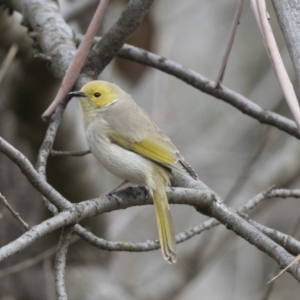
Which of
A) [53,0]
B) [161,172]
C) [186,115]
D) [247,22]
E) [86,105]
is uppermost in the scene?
[247,22]

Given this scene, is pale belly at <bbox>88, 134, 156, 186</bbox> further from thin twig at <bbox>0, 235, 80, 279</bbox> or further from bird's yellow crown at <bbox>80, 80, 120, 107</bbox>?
thin twig at <bbox>0, 235, 80, 279</bbox>

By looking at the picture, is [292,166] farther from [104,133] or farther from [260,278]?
[260,278]

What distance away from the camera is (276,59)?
4.66 feet

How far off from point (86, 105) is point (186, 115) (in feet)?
18.7

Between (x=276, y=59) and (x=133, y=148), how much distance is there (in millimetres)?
1294

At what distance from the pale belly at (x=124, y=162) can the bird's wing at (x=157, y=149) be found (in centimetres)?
3

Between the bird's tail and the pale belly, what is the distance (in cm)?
10

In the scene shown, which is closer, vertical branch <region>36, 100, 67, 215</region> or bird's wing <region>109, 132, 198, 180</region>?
vertical branch <region>36, 100, 67, 215</region>

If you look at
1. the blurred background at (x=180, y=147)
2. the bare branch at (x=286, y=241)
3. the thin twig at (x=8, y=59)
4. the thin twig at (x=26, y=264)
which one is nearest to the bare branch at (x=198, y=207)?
the bare branch at (x=286, y=241)

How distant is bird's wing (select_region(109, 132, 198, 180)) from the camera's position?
8.32 ft

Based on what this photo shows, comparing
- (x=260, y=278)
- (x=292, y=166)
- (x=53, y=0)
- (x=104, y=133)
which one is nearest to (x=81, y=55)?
(x=104, y=133)

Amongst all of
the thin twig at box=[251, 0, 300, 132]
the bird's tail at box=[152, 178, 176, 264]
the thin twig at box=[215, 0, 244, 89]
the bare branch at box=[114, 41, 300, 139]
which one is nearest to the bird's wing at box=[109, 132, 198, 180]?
the bird's tail at box=[152, 178, 176, 264]

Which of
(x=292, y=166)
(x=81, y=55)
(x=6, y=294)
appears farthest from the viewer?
(x=292, y=166)

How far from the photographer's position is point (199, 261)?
4883 mm
